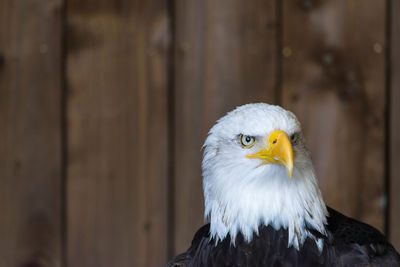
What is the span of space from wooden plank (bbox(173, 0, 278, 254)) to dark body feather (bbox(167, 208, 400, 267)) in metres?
0.60

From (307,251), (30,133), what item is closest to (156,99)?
(30,133)

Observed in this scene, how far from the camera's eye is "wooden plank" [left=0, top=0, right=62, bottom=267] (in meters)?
1.85

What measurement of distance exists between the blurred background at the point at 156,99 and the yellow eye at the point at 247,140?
62 cm

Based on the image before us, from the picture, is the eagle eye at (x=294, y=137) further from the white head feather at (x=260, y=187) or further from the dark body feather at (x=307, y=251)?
the dark body feather at (x=307, y=251)

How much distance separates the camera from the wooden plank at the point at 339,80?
1866 mm

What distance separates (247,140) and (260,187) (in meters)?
0.09

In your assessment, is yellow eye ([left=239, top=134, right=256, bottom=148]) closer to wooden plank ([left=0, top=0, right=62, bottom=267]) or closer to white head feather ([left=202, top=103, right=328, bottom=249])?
white head feather ([left=202, top=103, right=328, bottom=249])

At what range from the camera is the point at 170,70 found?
1.87m

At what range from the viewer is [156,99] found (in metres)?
1.87

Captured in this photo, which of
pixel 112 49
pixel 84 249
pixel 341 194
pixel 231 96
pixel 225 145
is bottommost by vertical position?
pixel 84 249

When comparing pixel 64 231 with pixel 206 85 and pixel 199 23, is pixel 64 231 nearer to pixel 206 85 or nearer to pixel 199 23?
pixel 206 85

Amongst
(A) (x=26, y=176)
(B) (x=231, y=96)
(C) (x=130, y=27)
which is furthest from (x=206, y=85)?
(A) (x=26, y=176)

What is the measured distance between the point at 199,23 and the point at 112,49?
0.26 m
